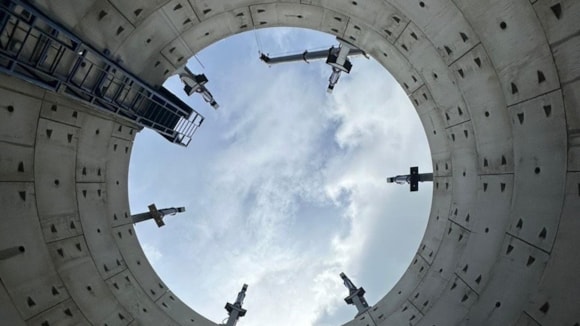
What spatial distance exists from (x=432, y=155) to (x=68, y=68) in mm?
15757

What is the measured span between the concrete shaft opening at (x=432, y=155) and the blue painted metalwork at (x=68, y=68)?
39cm

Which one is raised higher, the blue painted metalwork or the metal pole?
the metal pole

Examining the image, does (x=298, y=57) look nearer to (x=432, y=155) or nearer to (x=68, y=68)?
(x=432, y=155)

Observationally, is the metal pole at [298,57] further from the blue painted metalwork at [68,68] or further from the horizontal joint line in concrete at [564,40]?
the horizontal joint line in concrete at [564,40]

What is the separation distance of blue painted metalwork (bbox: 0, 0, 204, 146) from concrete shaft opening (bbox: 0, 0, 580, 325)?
390 millimetres

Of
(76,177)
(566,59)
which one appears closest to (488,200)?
(566,59)

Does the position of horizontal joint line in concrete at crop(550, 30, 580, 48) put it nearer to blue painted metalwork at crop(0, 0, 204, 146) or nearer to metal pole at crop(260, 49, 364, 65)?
blue painted metalwork at crop(0, 0, 204, 146)

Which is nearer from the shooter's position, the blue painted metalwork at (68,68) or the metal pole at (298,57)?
the blue painted metalwork at (68,68)

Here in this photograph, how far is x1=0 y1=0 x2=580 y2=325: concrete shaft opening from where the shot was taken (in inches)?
329

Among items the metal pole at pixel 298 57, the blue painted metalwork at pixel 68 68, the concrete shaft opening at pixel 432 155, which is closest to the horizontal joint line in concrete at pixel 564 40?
the concrete shaft opening at pixel 432 155

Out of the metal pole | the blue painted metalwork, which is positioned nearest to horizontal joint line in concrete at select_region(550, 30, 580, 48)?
the blue painted metalwork

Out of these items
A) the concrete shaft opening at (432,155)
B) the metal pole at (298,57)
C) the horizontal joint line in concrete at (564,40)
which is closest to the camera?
the horizontal joint line in concrete at (564,40)

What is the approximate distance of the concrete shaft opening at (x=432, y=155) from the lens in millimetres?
8367

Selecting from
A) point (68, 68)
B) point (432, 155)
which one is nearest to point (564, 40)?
point (432, 155)
